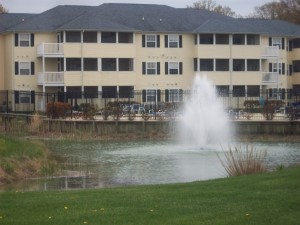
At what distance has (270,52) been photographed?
2596 inches

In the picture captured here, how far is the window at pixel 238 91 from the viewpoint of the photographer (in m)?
60.0

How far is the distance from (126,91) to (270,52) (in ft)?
46.5

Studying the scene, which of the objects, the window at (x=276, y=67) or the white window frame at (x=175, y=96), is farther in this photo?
the window at (x=276, y=67)

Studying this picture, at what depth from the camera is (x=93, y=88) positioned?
60.9 metres

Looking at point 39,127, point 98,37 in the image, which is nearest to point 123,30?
point 98,37

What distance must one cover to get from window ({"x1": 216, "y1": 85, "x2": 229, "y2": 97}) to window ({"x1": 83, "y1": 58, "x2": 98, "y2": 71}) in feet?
34.9

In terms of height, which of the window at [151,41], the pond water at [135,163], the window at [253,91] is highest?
the window at [151,41]

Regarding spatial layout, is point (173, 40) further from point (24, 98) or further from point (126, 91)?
point (24, 98)

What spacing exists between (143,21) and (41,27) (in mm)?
9090

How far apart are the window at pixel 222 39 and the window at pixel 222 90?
403 centimetres

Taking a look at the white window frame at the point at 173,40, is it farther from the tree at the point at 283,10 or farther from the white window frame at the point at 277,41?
the tree at the point at 283,10

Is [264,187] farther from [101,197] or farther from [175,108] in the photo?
[175,108]

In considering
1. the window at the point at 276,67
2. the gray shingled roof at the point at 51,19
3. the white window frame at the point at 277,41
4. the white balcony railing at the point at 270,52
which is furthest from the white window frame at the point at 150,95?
the white window frame at the point at 277,41

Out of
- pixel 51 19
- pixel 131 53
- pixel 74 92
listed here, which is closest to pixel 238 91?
pixel 131 53
